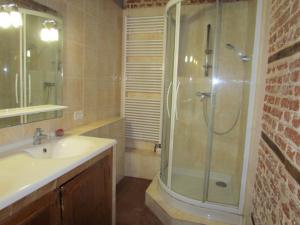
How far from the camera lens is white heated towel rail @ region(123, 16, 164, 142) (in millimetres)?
3021

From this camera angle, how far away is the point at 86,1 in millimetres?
2287

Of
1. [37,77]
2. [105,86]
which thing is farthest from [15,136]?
[105,86]

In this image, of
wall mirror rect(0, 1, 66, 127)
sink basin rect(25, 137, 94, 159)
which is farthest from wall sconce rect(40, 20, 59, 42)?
sink basin rect(25, 137, 94, 159)

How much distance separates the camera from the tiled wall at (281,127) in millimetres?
1148

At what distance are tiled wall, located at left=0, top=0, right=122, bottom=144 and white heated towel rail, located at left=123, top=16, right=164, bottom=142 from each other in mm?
148

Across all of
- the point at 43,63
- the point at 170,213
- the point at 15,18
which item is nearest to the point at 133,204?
the point at 170,213

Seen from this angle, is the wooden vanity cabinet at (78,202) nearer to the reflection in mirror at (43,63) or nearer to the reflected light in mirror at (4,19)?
the reflection in mirror at (43,63)

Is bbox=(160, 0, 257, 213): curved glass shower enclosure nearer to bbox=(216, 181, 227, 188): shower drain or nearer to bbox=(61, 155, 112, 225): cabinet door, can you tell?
bbox=(216, 181, 227, 188): shower drain

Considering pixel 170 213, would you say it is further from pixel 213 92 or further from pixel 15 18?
pixel 15 18

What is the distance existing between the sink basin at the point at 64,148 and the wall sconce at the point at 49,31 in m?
0.85

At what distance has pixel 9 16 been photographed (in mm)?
1397

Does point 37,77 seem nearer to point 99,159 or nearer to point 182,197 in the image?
point 99,159

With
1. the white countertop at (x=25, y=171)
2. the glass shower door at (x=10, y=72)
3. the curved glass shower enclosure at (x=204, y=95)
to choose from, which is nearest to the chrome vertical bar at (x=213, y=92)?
the curved glass shower enclosure at (x=204, y=95)

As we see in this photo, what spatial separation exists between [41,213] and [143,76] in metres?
2.32
